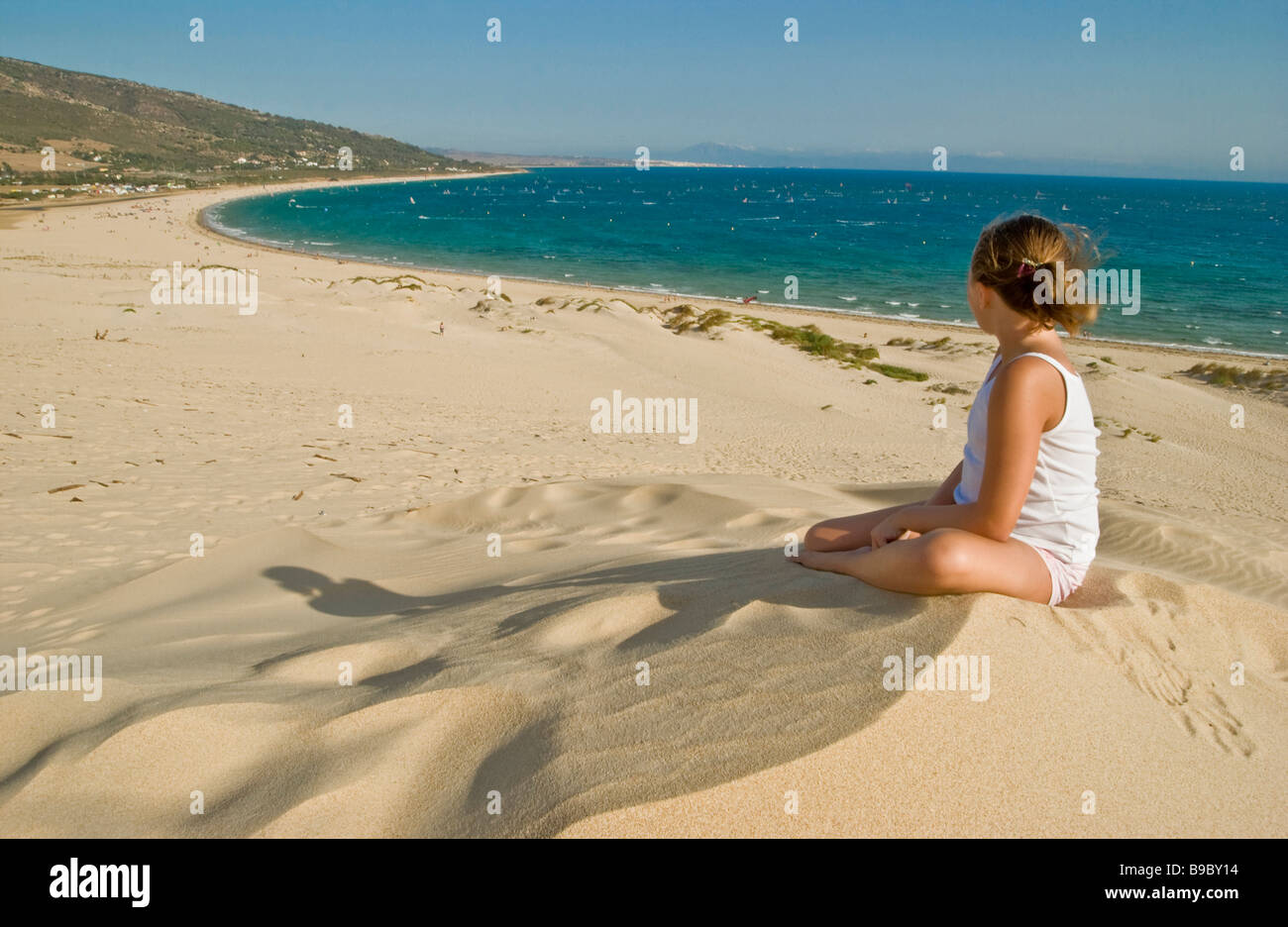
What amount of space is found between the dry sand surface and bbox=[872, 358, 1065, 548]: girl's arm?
30 cm

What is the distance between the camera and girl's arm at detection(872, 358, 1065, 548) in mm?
2693

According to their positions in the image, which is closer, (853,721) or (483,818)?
(483,818)

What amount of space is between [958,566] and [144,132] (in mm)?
132721

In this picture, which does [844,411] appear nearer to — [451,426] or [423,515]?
[451,426]

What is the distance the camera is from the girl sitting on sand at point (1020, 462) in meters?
2.71

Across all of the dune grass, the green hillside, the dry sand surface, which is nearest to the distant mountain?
the green hillside

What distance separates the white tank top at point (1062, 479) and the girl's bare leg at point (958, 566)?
0.43ft

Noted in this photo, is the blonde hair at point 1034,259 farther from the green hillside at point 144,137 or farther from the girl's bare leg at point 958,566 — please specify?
the green hillside at point 144,137

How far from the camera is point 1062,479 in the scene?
2.90 metres

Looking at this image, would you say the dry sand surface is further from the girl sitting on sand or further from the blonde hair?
the blonde hair
